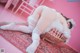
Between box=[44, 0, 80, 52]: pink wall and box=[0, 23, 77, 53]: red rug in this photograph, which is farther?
box=[44, 0, 80, 52]: pink wall

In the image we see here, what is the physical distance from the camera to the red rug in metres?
1.43

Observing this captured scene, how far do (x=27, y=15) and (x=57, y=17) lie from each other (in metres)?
0.28

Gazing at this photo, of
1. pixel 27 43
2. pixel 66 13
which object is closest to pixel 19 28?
pixel 27 43

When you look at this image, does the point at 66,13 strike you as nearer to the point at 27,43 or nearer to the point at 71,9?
the point at 71,9

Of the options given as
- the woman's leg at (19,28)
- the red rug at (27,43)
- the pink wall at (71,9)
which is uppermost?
the pink wall at (71,9)

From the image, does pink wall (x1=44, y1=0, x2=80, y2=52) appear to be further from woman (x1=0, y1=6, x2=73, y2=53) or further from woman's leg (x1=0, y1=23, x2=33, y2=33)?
woman's leg (x1=0, y1=23, x2=33, y2=33)

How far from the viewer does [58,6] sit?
156 cm

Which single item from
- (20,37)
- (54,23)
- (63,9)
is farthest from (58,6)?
(20,37)

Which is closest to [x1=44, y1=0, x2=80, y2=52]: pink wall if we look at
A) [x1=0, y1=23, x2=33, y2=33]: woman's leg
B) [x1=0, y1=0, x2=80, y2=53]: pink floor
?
[x1=0, y1=0, x2=80, y2=53]: pink floor

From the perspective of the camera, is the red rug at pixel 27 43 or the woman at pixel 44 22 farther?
the woman at pixel 44 22

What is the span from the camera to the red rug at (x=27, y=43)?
1428mm

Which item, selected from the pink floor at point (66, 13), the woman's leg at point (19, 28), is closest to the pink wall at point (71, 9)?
the pink floor at point (66, 13)

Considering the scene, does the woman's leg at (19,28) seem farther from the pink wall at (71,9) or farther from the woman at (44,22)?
the pink wall at (71,9)

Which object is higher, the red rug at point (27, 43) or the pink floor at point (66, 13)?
the pink floor at point (66, 13)
